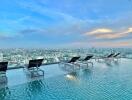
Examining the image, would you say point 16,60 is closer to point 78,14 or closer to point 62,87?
point 62,87

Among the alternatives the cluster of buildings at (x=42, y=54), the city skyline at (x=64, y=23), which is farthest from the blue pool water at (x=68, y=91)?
the city skyline at (x=64, y=23)

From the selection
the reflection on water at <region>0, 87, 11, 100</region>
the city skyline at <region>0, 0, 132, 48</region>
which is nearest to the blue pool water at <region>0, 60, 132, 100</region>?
the reflection on water at <region>0, 87, 11, 100</region>

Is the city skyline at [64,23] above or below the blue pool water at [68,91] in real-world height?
above

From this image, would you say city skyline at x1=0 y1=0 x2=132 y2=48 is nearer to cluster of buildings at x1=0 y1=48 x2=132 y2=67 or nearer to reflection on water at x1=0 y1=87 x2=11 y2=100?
cluster of buildings at x1=0 y1=48 x2=132 y2=67

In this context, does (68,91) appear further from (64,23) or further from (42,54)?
(64,23)

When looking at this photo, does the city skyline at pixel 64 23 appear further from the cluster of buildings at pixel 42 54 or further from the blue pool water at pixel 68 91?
the blue pool water at pixel 68 91

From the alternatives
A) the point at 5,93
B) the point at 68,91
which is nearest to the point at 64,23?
the point at 68,91

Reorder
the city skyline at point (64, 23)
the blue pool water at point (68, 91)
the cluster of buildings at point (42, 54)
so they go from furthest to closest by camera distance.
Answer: the city skyline at point (64, 23) < the cluster of buildings at point (42, 54) < the blue pool water at point (68, 91)

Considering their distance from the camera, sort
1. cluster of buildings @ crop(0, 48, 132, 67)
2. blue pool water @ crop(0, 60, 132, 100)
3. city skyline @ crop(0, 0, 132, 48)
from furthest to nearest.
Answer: city skyline @ crop(0, 0, 132, 48), cluster of buildings @ crop(0, 48, 132, 67), blue pool water @ crop(0, 60, 132, 100)

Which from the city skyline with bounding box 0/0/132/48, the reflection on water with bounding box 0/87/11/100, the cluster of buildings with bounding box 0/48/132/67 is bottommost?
the reflection on water with bounding box 0/87/11/100

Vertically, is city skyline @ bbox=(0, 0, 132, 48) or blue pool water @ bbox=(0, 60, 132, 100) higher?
city skyline @ bbox=(0, 0, 132, 48)
